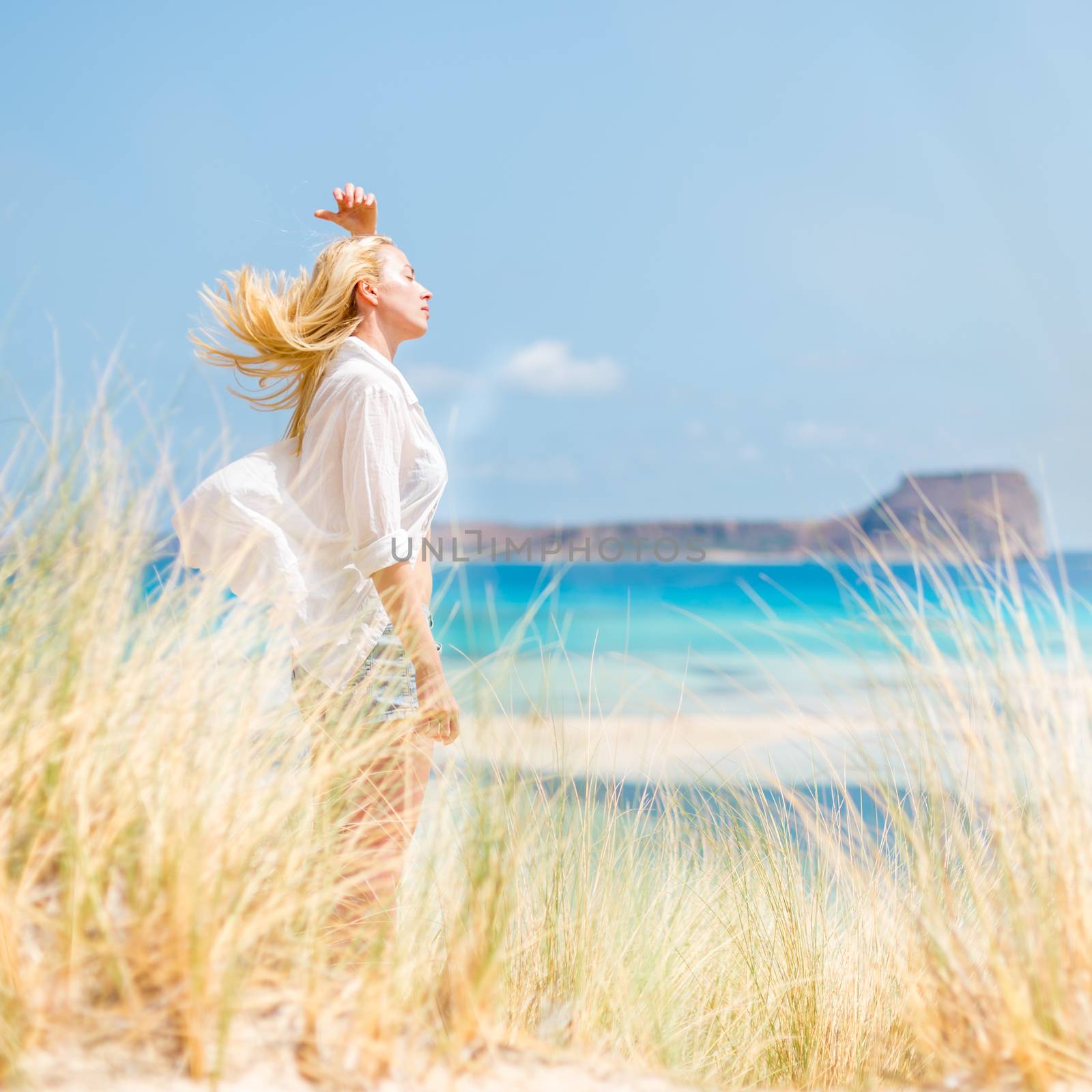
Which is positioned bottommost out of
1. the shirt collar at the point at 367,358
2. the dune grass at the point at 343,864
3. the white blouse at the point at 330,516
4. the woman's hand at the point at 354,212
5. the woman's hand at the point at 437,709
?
the dune grass at the point at 343,864

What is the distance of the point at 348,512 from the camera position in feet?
6.85

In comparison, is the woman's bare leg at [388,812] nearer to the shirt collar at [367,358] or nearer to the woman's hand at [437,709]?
the woman's hand at [437,709]

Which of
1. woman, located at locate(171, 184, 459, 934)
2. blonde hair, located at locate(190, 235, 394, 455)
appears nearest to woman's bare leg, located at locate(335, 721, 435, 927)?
woman, located at locate(171, 184, 459, 934)

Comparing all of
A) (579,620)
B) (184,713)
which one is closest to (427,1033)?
(184,713)

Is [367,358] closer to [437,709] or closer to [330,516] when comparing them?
[330,516]

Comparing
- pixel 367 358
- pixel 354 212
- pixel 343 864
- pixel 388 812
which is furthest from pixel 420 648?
pixel 354 212

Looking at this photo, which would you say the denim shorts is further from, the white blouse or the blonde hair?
the blonde hair

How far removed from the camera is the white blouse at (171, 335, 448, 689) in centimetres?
203

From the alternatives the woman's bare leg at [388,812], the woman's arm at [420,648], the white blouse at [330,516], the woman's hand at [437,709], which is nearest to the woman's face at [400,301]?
the white blouse at [330,516]

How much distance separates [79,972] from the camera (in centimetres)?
132

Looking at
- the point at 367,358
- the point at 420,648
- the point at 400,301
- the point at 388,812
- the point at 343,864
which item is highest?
the point at 400,301

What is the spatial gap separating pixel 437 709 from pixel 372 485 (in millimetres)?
500

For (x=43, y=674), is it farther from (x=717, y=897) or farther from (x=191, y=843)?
(x=717, y=897)

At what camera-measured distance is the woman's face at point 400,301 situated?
236 cm
